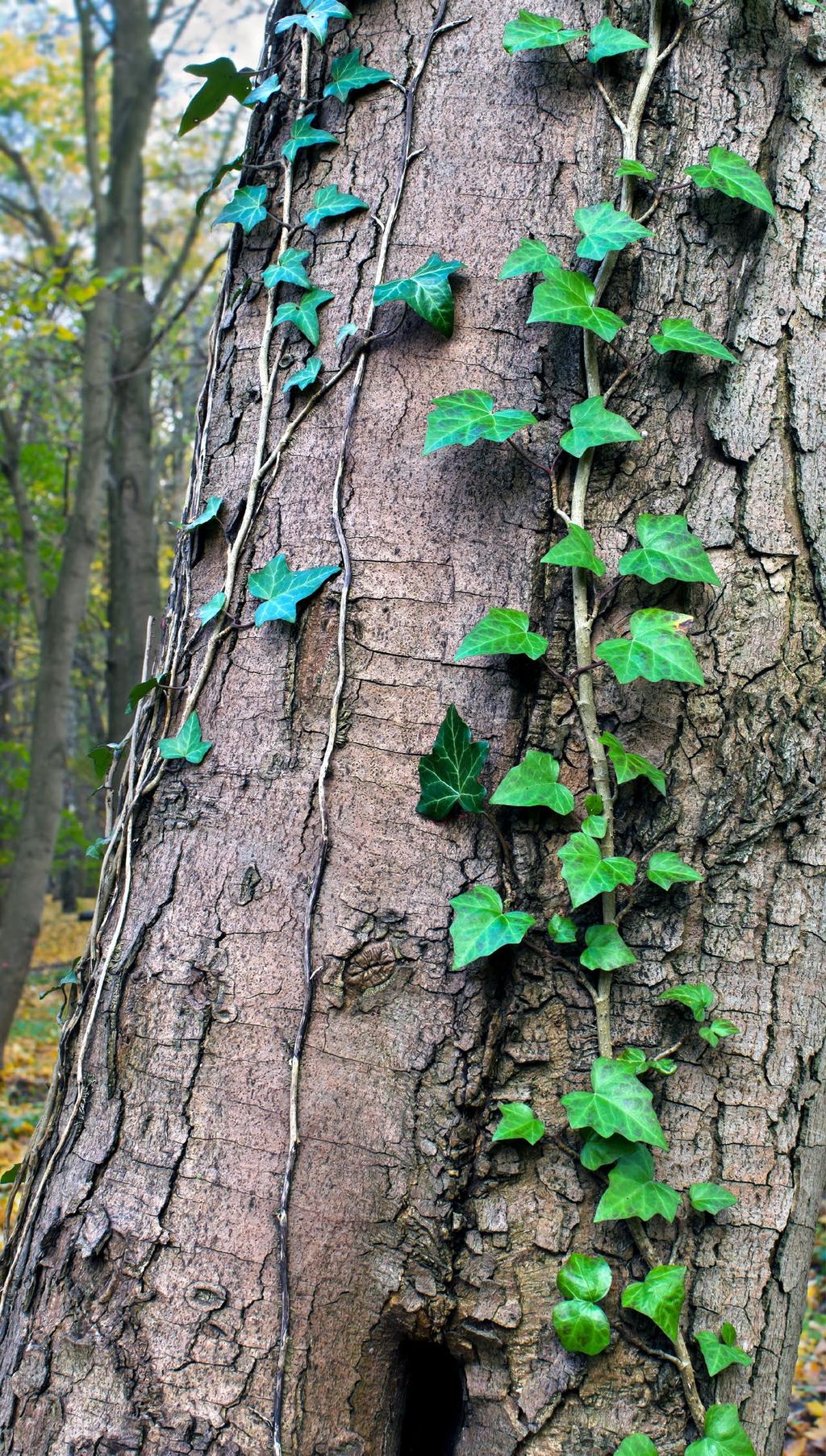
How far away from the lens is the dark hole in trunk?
1.30 meters

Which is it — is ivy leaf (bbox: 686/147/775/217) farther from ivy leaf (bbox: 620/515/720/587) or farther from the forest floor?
the forest floor

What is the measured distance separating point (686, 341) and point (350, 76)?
27.4 inches

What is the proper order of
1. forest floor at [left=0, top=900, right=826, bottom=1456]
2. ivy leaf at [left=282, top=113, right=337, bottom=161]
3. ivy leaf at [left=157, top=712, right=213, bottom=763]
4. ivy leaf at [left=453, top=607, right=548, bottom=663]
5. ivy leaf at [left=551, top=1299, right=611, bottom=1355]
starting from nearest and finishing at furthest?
1. ivy leaf at [left=551, top=1299, right=611, bottom=1355]
2. ivy leaf at [left=453, top=607, right=548, bottom=663]
3. ivy leaf at [left=157, top=712, right=213, bottom=763]
4. ivy leaf at [left=282, top=113, right=337, bottom=161]
5. forest floor at [left=0, top=900, right=826, bottom=1456]

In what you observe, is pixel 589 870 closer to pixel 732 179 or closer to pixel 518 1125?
pixel 518 1125

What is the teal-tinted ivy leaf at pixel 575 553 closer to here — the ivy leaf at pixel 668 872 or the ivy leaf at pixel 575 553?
the ivy leaf at pixel 575 553

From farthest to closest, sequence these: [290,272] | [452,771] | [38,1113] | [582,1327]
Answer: [38,1113], [290,272], [452,771], [582,1327]

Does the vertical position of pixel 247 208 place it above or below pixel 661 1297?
above

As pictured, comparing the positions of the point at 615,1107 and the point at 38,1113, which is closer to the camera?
the point at 615,1107

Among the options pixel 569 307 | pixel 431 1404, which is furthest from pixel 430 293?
pixel 431 1404

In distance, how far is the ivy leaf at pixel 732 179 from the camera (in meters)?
1.29

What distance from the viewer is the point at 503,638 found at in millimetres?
1246

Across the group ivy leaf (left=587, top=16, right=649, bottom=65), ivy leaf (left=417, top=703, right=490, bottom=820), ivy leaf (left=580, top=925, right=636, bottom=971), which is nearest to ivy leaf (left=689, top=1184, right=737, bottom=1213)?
ivy leaf (left=580, top=925, right=636, bottom=971)

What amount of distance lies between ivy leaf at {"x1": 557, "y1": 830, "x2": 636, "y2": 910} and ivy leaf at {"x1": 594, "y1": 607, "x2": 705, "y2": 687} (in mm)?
222

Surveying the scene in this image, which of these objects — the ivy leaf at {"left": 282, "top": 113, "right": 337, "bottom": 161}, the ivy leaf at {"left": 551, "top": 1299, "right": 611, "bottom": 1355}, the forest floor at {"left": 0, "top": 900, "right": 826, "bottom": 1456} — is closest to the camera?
the ivy leaf at {"left": 551, "top": 1299, "right": 611, "bottom": 1355}
